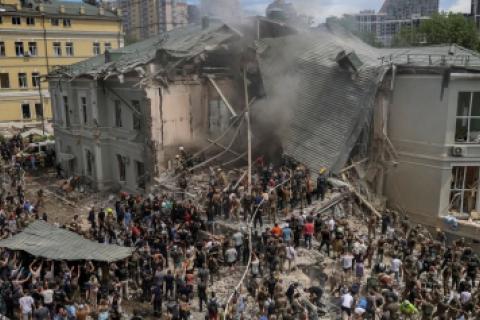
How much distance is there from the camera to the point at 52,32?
52.6m

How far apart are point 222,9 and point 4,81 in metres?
30.8

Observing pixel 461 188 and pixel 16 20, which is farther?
pixel 16 20

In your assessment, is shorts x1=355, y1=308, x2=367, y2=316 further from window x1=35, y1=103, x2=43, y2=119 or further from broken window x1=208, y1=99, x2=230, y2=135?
window x1=35, y1=103, x2=43, y2=119

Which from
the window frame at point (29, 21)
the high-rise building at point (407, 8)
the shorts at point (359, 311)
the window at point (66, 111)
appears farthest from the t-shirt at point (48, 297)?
the high-rise building at point (407, 8)

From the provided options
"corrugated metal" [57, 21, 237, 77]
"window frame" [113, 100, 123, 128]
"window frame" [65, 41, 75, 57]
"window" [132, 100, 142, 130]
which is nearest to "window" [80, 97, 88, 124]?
"corrugated metal" [57, 21, 237, 77]

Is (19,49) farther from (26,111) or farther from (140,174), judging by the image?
(140,174)

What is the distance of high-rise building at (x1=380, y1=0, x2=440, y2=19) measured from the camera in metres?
76.2

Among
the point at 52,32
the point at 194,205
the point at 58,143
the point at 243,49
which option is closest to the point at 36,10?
the point at 52,32

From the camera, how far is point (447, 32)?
53.2 meters

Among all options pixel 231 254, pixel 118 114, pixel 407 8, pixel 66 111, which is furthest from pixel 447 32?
pixel 231 254

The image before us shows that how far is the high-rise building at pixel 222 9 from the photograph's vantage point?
30239 mm

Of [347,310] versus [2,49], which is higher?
[2,49]

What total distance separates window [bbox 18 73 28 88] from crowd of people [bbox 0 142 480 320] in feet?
113

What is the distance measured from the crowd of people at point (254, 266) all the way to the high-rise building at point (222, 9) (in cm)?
1275
